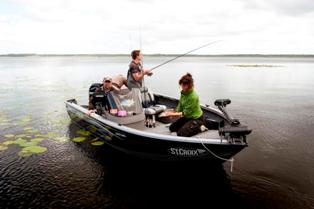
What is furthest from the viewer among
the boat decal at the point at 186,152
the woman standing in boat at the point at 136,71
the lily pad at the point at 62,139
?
the lily pad at the point at 62,139

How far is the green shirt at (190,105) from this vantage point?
6.79m

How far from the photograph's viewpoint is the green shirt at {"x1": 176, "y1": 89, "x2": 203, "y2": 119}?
679cm

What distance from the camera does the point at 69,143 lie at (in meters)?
9.60

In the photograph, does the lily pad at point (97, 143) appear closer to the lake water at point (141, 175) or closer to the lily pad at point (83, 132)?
the lake water at point (141, 175)

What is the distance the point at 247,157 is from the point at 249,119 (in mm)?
4781

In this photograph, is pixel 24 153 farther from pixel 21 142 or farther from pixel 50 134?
pixel 50 134

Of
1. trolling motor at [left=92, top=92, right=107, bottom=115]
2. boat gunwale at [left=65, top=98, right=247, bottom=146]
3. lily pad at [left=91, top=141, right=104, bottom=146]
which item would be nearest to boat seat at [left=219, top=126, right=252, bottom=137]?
boat gunwale at [left=65, top=98, right=247, bottom=146]

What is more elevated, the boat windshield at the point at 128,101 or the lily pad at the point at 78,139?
the boat windshield at the point at 128,101

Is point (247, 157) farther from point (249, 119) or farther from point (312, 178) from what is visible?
point (249, 119)

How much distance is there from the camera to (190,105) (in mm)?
6867

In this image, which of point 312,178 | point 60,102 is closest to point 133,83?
point 312,178

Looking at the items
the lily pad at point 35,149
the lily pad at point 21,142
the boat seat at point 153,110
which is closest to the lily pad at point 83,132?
the lily pad at point 35,149

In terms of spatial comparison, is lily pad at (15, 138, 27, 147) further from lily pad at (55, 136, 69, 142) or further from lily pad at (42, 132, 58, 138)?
lily pad at (55, 136, 69, 142)

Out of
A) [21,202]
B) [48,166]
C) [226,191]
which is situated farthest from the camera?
[48,166]
